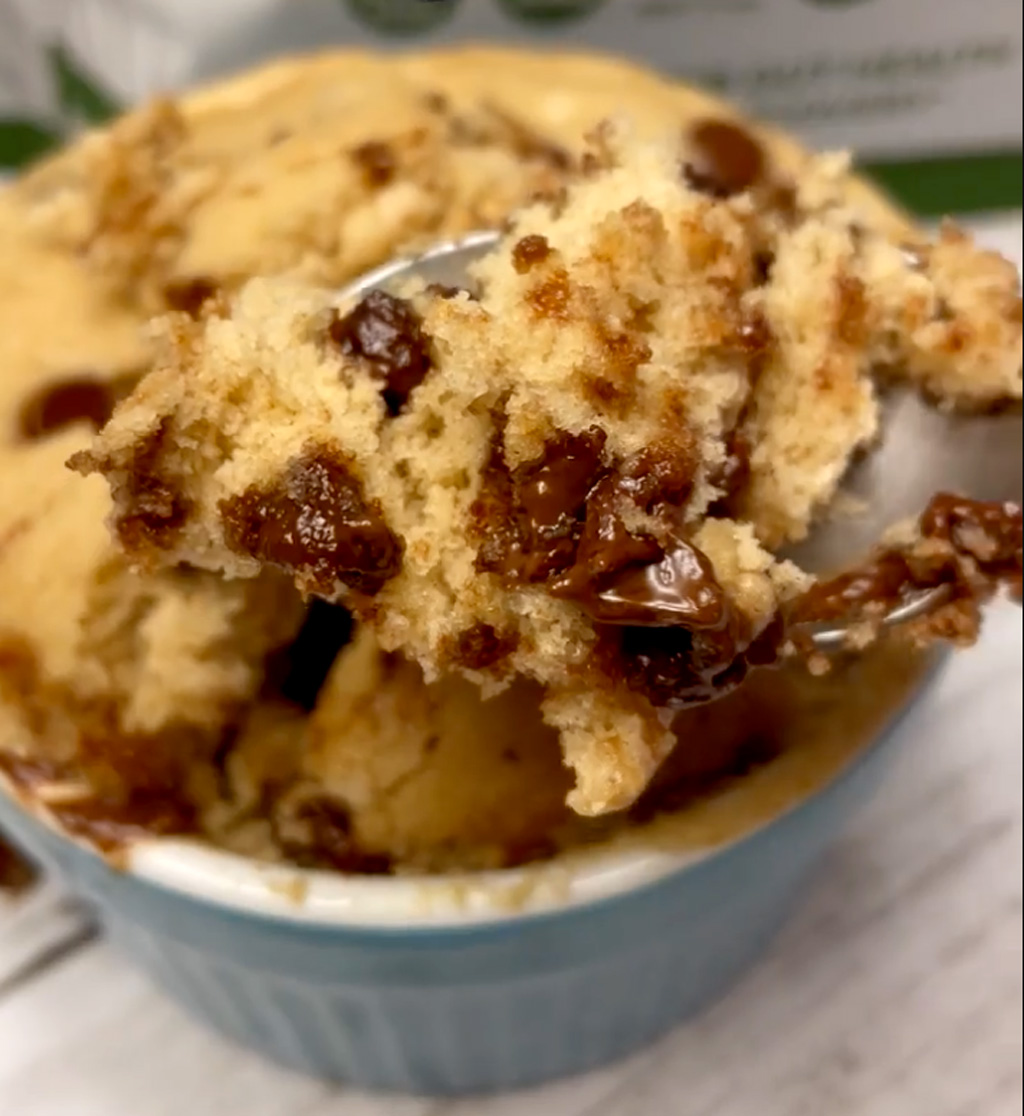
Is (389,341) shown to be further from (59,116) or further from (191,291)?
(59,116)

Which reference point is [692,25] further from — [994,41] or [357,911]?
[357,911]

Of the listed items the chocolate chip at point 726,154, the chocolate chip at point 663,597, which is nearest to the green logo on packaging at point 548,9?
the chocolate chip at point 726,154

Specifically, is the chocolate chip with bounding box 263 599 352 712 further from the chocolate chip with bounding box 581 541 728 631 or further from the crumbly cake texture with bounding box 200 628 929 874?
the chocolate chip with bounding box 581 541 728 631

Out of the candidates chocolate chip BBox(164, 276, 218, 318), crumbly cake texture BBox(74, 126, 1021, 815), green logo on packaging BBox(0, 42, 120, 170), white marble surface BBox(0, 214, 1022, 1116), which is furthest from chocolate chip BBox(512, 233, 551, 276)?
green logo on packaging BBox(0, 42, 120, 170)

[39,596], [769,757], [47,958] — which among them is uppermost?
[39,596]

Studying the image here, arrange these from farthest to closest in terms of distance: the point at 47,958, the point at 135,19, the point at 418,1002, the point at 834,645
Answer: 1. the point at 135,19
2. the point at 47,958
3. the point at 418,1002
4. the point at 834,645

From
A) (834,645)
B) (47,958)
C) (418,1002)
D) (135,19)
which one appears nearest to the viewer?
(834,645)

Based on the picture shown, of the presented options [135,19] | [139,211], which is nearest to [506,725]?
[139,211]

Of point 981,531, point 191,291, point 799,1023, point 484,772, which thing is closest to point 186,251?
point 191,291
